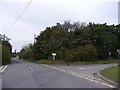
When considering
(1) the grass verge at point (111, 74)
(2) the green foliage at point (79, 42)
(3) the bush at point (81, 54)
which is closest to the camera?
(1) the grass verge at point (111, 74)

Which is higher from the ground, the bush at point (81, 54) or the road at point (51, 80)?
the bush at point (81, 54)

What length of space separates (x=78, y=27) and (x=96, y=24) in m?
9.12

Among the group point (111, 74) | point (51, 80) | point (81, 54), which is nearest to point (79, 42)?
point (81, 54)

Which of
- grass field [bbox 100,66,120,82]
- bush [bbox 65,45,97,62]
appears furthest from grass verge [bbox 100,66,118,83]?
bush [bbox 65,45,97,62]

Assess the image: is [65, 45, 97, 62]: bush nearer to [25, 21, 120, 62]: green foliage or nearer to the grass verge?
[25, 21, 120, 62]: green foliage

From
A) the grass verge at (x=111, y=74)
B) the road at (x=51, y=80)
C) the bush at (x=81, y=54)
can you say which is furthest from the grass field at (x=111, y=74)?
the bush at (x=81, y=54)

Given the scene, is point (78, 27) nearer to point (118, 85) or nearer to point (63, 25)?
point (63, 25)

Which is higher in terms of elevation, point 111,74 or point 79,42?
point 79,42

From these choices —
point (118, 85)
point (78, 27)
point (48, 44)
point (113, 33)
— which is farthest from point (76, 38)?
point (118, 85)

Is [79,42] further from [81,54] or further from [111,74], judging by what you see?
[111,74]

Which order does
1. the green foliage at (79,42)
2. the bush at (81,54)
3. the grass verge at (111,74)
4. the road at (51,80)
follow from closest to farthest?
1. the road at (51,80)
2. the grass verge at (111,74)
3. the bush at (81,54)
4. the green foliage at (79,42)

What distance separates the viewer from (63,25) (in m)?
51.8

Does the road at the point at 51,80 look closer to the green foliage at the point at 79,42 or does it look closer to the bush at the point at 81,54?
the bush at the point at 81,54

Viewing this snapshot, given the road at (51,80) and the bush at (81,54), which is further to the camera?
the bush at (81,54)
